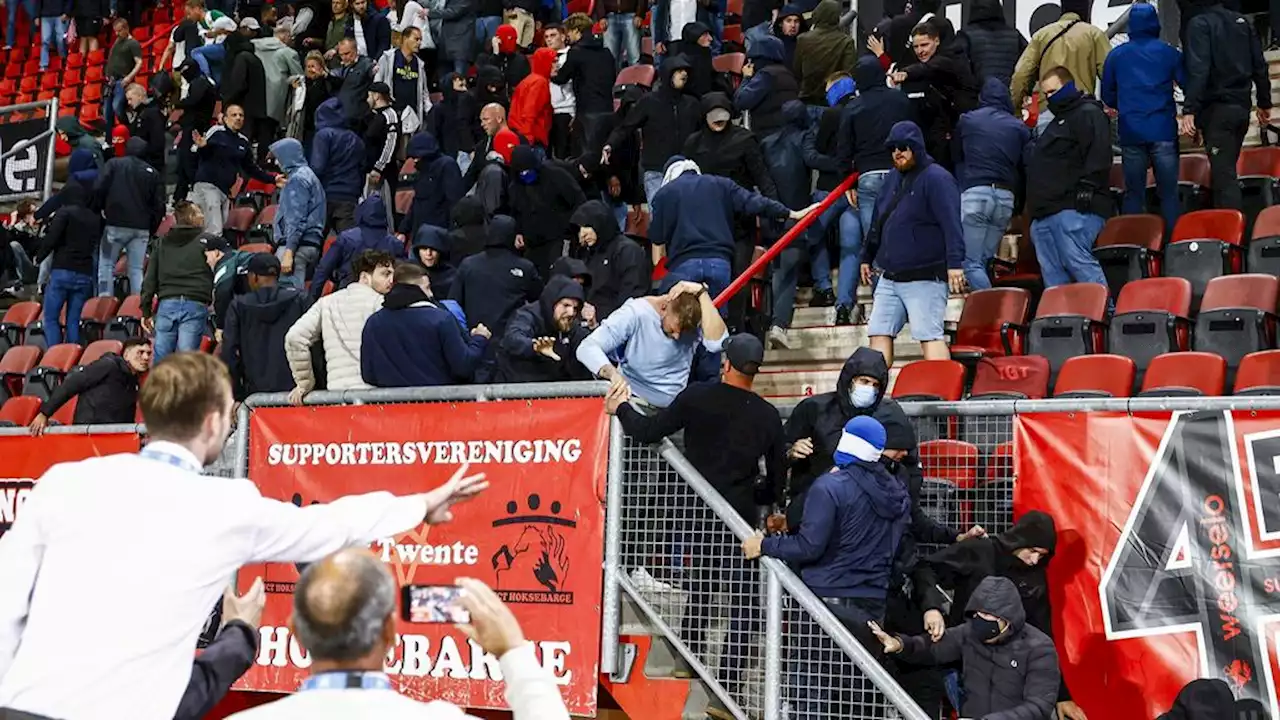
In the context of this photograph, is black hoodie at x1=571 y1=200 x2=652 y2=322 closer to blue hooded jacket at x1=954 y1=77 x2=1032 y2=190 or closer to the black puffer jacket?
blue hooded jacket at x1=954 y1=77 x2=1032 y2=190

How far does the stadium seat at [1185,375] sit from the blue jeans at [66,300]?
10054 mm

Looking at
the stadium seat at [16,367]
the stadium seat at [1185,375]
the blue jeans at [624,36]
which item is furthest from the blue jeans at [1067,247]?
the stadium seat at [16,367]

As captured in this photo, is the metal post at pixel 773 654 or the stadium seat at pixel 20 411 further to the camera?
the stadium seat at pixel 20 411

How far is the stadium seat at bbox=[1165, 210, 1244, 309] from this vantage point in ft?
33.4

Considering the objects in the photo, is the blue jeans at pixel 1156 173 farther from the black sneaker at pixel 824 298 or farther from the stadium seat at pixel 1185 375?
the stadium seat at pixel 1185 375

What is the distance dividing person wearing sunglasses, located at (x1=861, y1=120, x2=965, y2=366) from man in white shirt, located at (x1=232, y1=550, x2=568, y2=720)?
6.16 meters

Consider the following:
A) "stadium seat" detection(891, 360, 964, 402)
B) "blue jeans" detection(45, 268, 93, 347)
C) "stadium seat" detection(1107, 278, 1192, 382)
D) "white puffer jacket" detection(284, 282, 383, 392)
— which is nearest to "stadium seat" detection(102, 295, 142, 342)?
"blue jeans" detection(45, 268, 93, 347)

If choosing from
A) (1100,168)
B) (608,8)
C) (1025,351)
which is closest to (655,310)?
(1025,351)

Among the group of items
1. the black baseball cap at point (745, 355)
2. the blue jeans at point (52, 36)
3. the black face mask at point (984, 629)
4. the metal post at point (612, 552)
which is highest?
the blue jeans at point (52, 36)

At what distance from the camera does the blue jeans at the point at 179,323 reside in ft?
40.5

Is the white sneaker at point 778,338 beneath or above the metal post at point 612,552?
above

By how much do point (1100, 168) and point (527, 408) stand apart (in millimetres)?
4379

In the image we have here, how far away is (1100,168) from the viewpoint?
10422 mm

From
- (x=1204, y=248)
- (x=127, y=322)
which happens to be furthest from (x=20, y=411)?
(x=1204, y=248)
